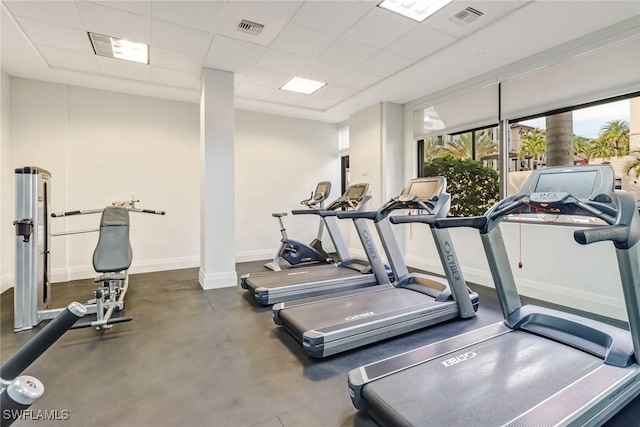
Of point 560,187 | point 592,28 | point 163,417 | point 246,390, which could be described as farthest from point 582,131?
point 163,417

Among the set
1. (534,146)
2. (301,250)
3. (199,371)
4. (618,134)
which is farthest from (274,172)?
(618,134)

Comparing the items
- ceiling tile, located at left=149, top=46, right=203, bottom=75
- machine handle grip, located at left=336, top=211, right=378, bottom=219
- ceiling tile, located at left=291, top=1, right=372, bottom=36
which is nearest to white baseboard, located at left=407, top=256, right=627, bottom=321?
machine handle grip, located at left=336, top=211, right=378, bottom=219

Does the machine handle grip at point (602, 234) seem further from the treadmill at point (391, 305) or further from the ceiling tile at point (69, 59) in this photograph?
the ceiling tile at point (69, 59)

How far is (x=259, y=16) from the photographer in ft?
10.3

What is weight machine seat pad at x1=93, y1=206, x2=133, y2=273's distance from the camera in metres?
3.32

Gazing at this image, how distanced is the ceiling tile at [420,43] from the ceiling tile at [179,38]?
213 centimetres

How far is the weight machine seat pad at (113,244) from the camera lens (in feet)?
10.9

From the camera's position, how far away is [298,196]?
6863 mm

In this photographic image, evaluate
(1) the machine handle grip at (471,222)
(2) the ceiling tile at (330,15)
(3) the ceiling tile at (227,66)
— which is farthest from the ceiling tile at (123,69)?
(1) the machine handle grip at (471,222)

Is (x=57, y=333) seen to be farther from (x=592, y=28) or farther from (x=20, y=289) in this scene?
(x=592, y=28)

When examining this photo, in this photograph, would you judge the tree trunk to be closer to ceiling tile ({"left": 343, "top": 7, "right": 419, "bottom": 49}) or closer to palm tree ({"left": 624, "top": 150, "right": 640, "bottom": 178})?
palm tree ({"left": 624, "top": 150, "right": 640, "bottom": 178})

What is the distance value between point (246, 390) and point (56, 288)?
12.8ft

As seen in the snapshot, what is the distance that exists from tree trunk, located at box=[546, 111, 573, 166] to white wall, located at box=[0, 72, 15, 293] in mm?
7086

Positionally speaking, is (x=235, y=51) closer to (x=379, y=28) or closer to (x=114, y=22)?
(x=114, y=22)
